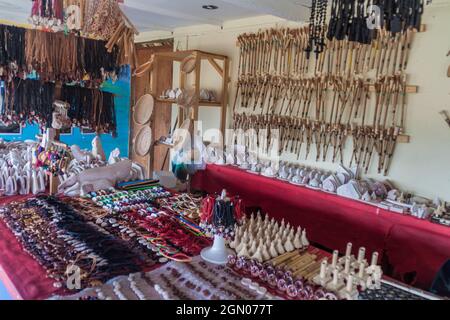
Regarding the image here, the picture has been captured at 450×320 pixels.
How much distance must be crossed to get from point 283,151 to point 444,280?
2.36m

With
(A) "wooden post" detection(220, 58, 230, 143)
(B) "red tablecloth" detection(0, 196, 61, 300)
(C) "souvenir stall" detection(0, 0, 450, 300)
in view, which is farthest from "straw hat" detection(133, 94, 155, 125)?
(B) "red tablecloth" detection(0, 196, 61, 300)

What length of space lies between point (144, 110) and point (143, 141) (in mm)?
390

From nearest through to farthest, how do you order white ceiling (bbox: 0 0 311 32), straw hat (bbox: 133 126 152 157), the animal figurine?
the animal figurine → white ceiling (bbox: 0 0 311 32) → straw hat (bbox: 133 126 152 157)

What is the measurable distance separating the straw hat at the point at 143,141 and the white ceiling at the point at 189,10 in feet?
4.15

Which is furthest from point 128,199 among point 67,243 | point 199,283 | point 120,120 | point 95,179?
point 120,120

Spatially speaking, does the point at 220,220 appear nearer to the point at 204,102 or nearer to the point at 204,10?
the point at 204,102

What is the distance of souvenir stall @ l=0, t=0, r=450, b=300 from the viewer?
1.42 m

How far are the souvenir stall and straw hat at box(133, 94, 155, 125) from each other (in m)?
0.02

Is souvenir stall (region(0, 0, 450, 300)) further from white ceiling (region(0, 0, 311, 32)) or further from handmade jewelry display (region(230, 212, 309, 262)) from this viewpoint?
white ceiling (region(0, 0, 311, 32))

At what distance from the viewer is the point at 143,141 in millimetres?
3855

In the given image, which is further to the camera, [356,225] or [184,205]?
[356,225]

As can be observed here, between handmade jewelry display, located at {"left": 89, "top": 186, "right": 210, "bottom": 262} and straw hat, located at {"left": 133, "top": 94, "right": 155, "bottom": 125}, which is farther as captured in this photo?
straw hat, located at {"left": 133, "top": 94, "right": 155, "bottom": 125}
